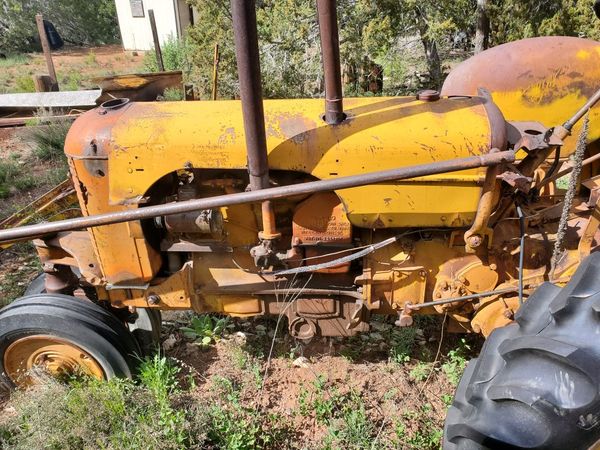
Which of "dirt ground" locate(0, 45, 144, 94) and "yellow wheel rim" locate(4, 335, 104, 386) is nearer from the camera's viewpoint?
"yellow wheel rim" locate(4, 335, 104, 386)

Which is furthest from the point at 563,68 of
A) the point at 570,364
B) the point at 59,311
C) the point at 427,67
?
the point at 427,67

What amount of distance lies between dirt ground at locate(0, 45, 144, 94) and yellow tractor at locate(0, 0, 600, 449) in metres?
10.7

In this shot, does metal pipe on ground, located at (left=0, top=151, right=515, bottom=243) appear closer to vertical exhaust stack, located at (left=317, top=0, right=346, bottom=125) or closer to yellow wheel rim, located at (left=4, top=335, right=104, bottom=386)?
vertical exhaust stack, located at (left=317, top=0, right=346, bottom=125)

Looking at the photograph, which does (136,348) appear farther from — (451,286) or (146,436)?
(451,286)

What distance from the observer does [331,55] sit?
2148mm

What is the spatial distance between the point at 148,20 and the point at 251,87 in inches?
797

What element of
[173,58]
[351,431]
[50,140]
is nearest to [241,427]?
[351,431]

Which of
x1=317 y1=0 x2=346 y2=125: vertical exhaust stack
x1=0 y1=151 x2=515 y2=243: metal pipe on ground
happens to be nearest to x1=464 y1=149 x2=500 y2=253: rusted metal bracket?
x1=0 y1=151 x2=515 y2=243: metal pipe on ground

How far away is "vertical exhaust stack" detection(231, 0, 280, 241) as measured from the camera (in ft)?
6.36

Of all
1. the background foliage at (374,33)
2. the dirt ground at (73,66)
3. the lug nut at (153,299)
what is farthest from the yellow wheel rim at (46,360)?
the dirt ground at (73,66)

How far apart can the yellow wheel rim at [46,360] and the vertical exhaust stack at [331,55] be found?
74.6 inches

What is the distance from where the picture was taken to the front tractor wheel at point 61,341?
2658 mm

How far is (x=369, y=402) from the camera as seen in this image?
9.49 ft

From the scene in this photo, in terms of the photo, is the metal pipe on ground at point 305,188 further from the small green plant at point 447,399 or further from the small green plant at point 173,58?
the small green plant at point 173,58
